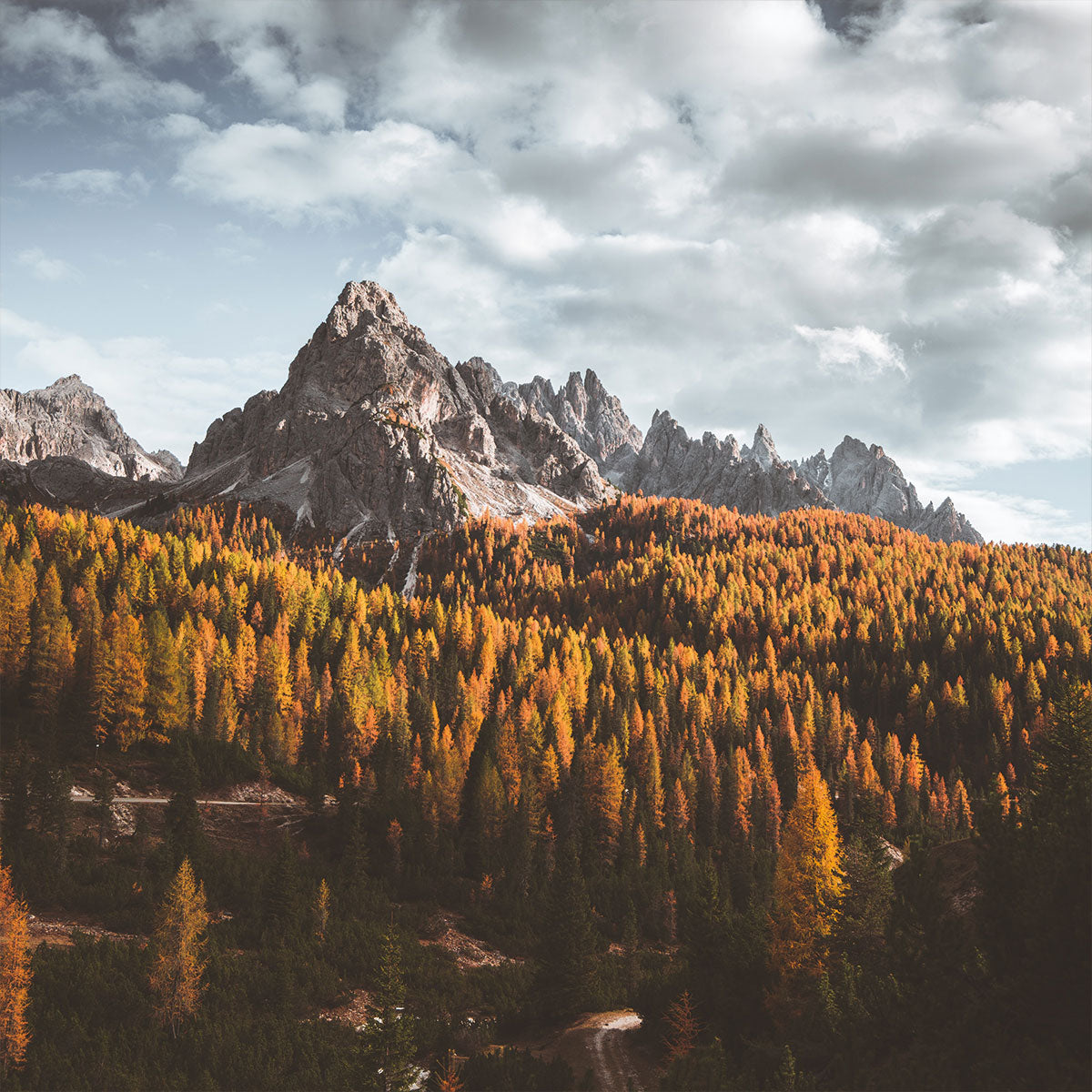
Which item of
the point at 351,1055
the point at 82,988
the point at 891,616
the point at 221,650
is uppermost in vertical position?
the point at 891,616

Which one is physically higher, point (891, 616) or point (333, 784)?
point (891, 616)

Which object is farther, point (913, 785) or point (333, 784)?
point (913, 785)

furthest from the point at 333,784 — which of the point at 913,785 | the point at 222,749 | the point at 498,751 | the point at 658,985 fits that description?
the point at 913,785

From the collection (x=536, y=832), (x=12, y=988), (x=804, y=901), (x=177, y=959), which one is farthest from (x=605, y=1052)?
(x=536, y=832)

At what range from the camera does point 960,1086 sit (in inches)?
624

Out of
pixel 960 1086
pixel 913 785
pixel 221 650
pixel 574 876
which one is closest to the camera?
pixel 960 1086

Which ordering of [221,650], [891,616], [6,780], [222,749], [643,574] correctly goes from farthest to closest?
[643,574]
[891,616]
[221,650]
[222,749]
[6,780]

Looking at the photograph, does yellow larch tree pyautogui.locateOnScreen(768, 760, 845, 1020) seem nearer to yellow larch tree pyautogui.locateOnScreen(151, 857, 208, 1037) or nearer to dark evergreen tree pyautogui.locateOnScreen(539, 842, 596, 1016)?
dark evergreen tree pyautogui.locateOnScreen(539, 842, 596, 1016)

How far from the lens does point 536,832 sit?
255 feet

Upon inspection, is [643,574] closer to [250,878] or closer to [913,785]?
[913,785]

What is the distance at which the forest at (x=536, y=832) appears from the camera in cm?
2130

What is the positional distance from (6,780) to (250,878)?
20867 millimetres

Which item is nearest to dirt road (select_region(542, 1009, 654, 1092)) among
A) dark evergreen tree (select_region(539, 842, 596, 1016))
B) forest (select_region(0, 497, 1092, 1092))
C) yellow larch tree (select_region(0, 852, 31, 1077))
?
forest (select_region(0, 497, 1092, 1092))

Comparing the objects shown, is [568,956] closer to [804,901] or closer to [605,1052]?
[605,1052]
